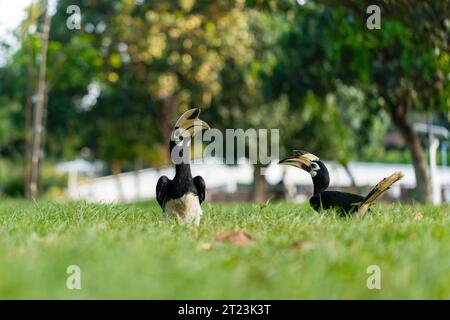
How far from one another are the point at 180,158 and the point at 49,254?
2188 millimetres

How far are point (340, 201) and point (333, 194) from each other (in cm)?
9

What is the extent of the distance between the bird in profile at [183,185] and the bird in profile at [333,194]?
980 mm

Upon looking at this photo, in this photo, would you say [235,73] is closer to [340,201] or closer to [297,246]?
[340,201]

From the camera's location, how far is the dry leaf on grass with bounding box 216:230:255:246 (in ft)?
14.0

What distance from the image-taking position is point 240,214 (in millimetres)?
6395

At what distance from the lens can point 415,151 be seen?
53.1ft

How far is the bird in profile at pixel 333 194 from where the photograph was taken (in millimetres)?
5676

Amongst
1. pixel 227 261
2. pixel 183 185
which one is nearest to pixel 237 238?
pixel 227 261

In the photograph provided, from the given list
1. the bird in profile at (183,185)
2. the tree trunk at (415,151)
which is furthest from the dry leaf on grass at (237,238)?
the tree trunk at (415,151)

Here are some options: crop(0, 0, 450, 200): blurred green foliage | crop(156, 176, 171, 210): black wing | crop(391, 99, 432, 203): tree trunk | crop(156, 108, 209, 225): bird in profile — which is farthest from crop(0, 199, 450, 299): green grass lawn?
crop(391, 99, 432, 203): tree trunk

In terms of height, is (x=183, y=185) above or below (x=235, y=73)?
below

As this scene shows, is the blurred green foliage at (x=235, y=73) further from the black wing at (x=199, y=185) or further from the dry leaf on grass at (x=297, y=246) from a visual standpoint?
the dry leaf on grass at (x=297, y=246)

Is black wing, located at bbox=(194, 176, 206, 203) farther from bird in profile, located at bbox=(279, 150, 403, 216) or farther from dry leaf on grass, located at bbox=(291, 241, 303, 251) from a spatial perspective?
dry leaf on grass, located at bbox=(291, 241, 303, 251)
